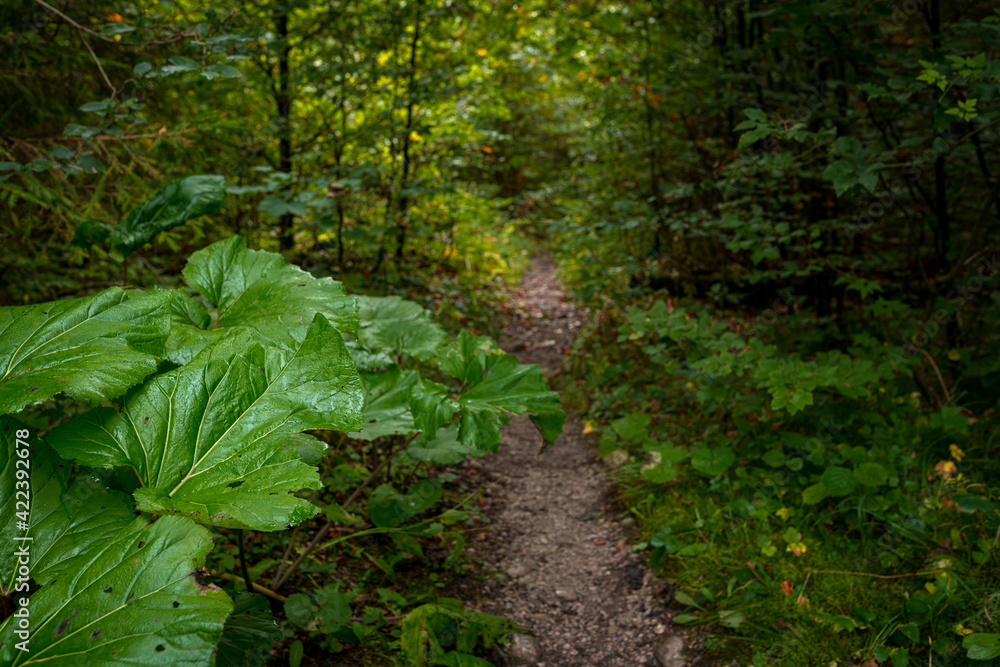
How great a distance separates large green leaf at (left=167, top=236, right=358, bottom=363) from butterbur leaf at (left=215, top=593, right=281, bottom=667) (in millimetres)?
632

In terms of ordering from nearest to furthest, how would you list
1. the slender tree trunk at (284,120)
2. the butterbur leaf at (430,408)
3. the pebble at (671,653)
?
the butterbur leaf at (430,408) → the pebble at (671,653) → the slender tree trunk at (284,120)

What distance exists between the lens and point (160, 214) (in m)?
1.82

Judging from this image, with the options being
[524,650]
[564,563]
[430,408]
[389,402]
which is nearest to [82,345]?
[430,408]

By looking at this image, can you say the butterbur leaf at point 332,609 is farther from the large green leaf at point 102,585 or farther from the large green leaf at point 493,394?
the large green leaf at point 102,585

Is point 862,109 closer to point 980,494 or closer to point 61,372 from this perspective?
point 980,494

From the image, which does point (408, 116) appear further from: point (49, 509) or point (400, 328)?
point (49, 509)

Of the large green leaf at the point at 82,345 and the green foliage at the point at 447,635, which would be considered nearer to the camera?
the large green leaf at the point at 82,345

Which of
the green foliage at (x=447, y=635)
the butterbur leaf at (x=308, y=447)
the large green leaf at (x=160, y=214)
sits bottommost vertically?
the green foliage at (x=447, y=635)

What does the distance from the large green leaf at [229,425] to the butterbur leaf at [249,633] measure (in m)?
0.46

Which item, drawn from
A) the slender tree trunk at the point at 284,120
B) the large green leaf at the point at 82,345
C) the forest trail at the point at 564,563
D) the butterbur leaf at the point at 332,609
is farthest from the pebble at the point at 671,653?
the slender tree trunk at the point at 284,120

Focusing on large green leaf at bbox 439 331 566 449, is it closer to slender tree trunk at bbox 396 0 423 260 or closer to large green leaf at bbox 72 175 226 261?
large green leaf at bbox 72 175 226 261

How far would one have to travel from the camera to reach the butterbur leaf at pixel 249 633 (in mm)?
1258

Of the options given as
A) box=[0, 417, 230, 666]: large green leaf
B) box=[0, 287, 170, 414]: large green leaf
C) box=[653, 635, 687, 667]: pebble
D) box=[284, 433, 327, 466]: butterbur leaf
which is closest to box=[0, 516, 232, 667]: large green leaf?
box=[0, 417, 230, 666]: large green leaf

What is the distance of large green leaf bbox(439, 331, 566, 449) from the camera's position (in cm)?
166
